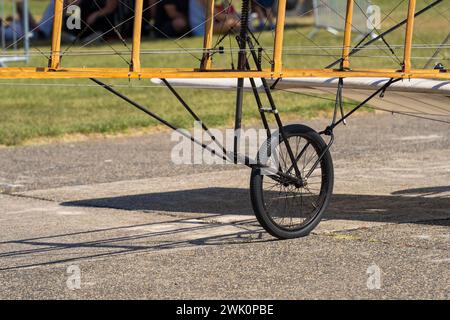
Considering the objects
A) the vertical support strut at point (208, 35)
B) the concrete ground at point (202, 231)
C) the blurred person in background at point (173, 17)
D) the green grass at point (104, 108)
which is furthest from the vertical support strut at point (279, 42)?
the blurred person in background at point (173, 17)

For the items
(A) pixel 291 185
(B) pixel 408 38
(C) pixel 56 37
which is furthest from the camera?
(A) pixel 291 185

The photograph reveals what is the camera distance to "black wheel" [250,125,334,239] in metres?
6.81

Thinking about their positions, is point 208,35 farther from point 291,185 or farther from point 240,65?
point 291,185

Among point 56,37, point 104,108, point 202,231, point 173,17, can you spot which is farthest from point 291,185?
point 173,17

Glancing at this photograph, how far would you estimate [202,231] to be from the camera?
745 centimetres

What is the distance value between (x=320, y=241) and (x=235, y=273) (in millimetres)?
1053

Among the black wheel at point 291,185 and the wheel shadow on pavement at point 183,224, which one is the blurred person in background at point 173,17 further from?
the black wheel at point 291,185

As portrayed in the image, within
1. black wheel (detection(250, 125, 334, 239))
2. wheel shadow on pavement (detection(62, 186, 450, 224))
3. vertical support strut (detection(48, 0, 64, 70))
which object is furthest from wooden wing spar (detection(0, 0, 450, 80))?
wheel shadow on pavement (detection(62, 186, 450, 224))

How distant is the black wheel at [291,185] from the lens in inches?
268

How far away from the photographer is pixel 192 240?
7.13 m

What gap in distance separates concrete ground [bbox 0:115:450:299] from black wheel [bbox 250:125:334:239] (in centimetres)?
15

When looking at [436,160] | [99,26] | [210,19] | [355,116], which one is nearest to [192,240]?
[210,19]

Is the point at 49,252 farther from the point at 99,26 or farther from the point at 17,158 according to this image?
the point at 99,26

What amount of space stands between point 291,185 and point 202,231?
2.38 ft
